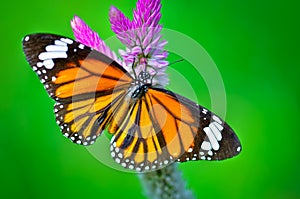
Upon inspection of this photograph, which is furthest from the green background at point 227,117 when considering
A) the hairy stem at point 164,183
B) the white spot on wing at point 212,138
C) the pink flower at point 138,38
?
the white spot on wing at point 212,138

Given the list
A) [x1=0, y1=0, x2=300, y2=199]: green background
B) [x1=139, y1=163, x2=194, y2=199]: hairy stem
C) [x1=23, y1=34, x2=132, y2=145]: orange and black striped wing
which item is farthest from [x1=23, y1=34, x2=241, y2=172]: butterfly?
[x1=0, y1=0, x2=300, y2=199]: green background

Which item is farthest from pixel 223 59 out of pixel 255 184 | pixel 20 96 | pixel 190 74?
pixel 20 96

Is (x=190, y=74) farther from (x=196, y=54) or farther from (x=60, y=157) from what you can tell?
(x=60, y=157)

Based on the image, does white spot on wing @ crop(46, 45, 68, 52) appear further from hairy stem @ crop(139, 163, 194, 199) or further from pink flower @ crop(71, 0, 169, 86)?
hairy stem @ crop(139, 163, 194, 199)

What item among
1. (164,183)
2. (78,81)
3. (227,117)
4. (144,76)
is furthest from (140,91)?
(227,117)

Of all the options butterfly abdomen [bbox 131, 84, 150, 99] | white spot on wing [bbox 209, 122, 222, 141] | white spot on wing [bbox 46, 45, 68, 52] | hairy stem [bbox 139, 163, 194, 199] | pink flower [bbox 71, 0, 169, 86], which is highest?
pink flower [bbox 71, 0, 169, 86]

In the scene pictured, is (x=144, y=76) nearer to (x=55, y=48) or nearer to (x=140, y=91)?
(x=140, y=91)

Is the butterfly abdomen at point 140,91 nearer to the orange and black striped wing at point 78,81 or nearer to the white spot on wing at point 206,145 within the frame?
the orange and black striped wing at point 78,81

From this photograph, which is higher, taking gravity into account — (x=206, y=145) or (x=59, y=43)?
(x=59, y=43)
